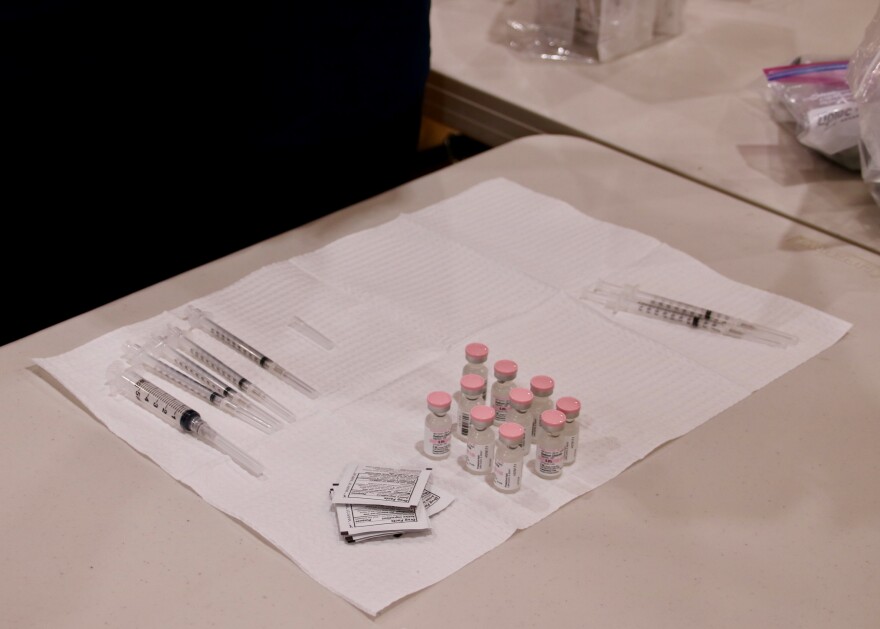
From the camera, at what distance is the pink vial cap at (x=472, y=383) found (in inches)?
32.9

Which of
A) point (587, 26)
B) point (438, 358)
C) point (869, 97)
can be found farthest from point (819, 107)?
point (438, 358)

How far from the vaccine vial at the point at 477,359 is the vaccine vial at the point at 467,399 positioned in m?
0.03

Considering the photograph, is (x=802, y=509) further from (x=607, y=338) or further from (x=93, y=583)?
(x=93, y=583)

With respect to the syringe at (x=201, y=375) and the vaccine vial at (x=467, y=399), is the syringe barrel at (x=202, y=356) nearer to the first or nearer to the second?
the syringe at (x=201, y=375)

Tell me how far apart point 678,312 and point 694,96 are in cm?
55

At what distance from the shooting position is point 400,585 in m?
0.70

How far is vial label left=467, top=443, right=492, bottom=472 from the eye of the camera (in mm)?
799

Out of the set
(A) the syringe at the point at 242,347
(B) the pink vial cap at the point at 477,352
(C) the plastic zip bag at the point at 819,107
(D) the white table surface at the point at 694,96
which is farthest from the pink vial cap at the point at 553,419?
(C) the plastic zip bag at the point at 819,107

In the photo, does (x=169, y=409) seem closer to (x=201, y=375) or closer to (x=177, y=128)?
(x=201, y=375)

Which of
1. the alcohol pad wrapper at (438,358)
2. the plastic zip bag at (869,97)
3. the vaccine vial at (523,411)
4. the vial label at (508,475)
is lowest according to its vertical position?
the alcohol pad wrapper at (438,358)

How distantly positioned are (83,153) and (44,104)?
81mm

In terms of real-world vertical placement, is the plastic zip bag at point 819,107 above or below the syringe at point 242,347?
above

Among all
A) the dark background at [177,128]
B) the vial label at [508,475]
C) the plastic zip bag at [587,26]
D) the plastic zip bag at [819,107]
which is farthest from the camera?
the plastic zip bag at [587,26]

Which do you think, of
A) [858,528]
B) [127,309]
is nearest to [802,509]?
[858,528]
